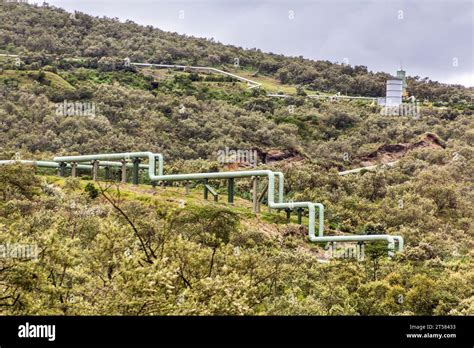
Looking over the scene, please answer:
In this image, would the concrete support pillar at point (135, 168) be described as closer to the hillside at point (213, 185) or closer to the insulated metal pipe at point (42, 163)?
the hillside at point (213, 185)

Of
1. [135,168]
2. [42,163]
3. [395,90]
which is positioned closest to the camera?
[42,163]

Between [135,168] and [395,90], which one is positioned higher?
[395,90]

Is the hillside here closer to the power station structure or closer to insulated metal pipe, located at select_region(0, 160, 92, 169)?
insulated metal pipe, located at select_region(0, 160, 92, 169)

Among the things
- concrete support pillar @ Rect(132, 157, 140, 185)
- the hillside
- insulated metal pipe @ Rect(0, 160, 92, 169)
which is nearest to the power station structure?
the hillside

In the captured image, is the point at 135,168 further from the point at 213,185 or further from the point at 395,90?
the point at 395,90

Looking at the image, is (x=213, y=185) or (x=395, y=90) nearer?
(x=213, y=185)

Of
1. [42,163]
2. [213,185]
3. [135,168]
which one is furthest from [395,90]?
[42,163]

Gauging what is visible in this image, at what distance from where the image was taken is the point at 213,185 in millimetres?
40375

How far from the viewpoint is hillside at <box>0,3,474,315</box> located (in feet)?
38.3

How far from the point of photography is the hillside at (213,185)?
11672 mm

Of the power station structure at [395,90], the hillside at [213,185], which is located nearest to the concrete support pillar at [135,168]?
the hillside at [213,185]

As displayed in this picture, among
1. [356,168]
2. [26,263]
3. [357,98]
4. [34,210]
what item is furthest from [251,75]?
[26,263]

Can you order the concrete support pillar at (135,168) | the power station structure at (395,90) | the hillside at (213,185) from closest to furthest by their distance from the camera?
the hillside at (213,185), the concrete support pillar at (135,168), the power station structure at (395,90)

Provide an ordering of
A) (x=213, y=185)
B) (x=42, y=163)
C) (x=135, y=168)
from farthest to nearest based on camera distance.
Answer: (x=213, y=185)
(x=135, y=168)
(x=42, y=163)
